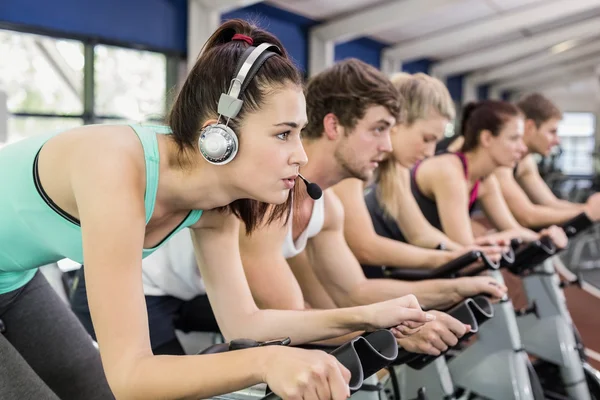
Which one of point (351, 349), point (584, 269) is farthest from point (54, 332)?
point (584, 269)

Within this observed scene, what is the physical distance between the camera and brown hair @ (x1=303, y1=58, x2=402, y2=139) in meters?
2.00

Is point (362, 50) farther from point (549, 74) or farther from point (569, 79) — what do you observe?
point (569, 79)

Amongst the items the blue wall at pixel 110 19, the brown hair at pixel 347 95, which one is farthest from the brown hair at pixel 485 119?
the blue wall at pixel 110 19

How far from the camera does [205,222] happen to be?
136 centimetres

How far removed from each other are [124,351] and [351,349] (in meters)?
0.33

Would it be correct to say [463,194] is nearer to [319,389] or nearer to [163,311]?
[163,311]

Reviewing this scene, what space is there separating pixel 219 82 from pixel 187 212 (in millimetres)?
283

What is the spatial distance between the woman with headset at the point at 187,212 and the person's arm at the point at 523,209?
270 centimetres

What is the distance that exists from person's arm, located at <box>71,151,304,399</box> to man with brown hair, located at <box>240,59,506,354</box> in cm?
81

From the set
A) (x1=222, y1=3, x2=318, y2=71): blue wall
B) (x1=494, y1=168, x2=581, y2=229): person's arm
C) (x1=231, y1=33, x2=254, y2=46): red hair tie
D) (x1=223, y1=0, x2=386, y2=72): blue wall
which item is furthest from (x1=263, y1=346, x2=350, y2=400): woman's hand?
(x1=222, y1=3, x2=318, y2=71): blue wall

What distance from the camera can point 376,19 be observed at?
827 cm

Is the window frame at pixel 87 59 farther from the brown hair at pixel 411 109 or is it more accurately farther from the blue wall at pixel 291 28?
the brown hair at pixel 411 109

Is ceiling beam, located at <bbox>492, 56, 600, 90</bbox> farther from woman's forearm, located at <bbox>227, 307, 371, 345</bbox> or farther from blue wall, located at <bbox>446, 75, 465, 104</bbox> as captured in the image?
woman's forearm, located at <bbox>227, 307, 371, 345</bbox>

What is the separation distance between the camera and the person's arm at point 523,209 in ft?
12.3
